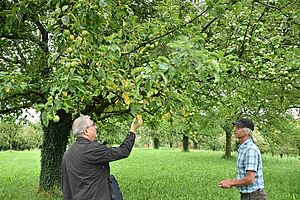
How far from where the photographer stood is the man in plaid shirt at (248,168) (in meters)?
4.95

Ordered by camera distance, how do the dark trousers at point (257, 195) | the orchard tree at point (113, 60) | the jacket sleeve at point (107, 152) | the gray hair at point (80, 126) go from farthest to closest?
the dark trousers at point (257, 195)
the gray hair at point (80, 126)
the jacket sleeve at point (107, 152)
the orchard tree at point (113, 60)

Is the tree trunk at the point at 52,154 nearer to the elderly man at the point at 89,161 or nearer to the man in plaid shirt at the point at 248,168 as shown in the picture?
the elderly man at the point at 89,161

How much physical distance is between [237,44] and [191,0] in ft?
5.04

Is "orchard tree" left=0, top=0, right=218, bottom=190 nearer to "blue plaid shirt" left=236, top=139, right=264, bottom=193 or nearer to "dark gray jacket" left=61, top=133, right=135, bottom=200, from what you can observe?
"dark gray jacket" left=61, top=133, right=135, bottom=200

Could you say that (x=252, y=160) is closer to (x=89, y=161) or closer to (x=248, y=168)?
(x=248, y=168)

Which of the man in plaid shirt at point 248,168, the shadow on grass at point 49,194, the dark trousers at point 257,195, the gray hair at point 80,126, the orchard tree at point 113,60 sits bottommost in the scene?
the shadow on grass at point 49,194

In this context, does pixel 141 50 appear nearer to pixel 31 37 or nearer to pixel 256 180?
pixel 256 180

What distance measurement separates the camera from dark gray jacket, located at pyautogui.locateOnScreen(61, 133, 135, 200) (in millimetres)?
4301

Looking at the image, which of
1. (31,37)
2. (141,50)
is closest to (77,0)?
(141,50)

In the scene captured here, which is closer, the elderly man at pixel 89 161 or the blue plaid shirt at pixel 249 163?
the elderly man at pixel 89 161

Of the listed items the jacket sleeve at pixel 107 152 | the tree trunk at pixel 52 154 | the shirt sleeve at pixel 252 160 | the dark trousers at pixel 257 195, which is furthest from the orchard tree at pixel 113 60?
the tree trunk at pixel 52 154

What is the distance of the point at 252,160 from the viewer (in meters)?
4.95

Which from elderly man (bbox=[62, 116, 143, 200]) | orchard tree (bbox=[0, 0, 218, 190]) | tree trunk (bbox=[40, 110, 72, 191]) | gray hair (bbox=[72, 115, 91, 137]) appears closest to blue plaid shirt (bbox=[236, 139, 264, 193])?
orchard tree (bbox=[0, 0, 218, 190])

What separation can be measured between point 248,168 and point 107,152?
1.94 m
